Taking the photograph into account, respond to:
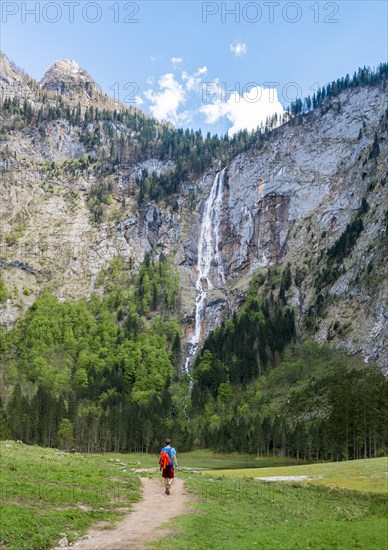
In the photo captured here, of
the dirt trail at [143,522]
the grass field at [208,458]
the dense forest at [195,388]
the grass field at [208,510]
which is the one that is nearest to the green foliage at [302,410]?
the dense forest at [195,388]

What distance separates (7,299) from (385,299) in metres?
143

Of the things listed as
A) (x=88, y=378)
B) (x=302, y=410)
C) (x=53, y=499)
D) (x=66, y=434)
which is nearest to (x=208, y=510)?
(x=53, y=499)

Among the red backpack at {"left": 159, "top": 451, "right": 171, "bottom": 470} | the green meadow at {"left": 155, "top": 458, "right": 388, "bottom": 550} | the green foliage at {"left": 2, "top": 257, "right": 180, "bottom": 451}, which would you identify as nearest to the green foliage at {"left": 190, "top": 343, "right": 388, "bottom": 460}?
the green foliage at {"left": 2, "top": 257, "right": 180, "bottom": 451}

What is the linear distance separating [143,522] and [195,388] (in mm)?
140337

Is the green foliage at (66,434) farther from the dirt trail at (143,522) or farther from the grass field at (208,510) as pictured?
the dirt trail at (143,522)

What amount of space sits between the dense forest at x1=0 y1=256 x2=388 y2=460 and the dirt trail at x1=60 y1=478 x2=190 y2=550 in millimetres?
67679

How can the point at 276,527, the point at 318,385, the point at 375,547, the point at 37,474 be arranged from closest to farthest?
1. the point at 375,547
2. the point at 276,527
3. the point at 37,474
4. the point at 318,385

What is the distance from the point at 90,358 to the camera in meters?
180

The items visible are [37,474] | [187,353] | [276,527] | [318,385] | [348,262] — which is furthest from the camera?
[187,353]

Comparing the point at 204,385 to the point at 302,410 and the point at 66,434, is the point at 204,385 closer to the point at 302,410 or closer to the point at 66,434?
the point at 302,410

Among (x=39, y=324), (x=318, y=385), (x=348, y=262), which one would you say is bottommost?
(x=318, y=385)

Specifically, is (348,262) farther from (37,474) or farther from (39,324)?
(37,474)

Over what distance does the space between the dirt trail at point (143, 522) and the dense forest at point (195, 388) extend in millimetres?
67679

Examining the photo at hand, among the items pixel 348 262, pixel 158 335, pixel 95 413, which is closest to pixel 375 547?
pixel 95 413
